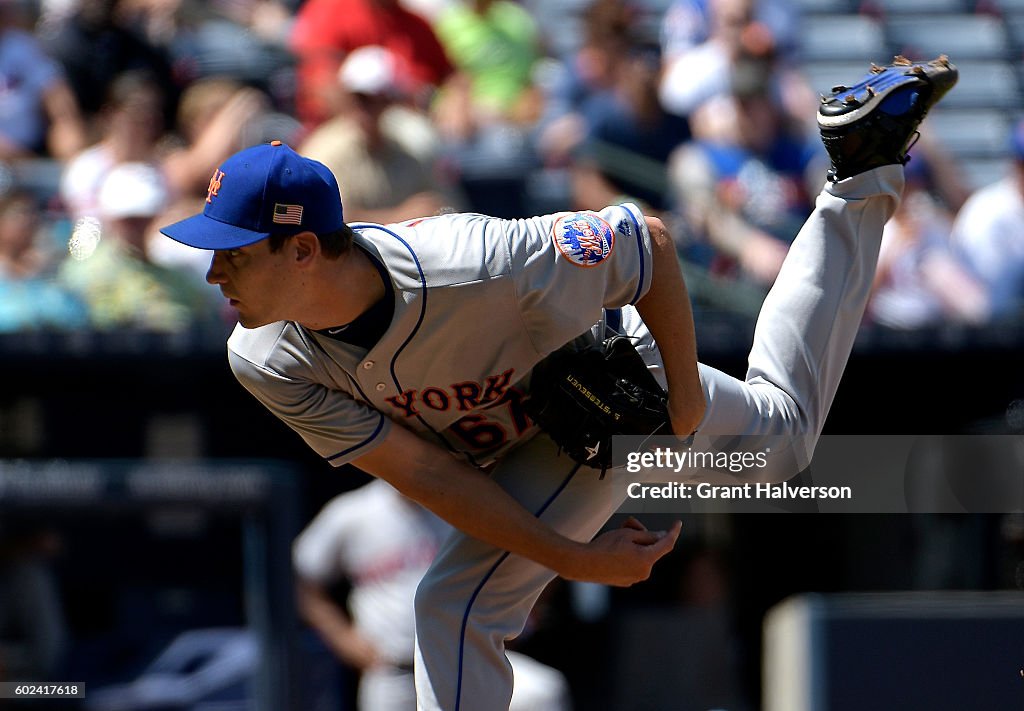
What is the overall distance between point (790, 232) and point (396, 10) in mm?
2024

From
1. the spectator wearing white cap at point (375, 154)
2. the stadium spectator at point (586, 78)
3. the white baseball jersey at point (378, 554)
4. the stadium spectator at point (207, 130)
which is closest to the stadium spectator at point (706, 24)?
the stadium spectator at point (586, 78)

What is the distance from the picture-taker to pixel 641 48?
26.2 ft

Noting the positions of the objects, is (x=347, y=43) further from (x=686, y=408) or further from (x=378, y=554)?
(x=686, y=408)

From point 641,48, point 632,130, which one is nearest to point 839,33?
point 641,48

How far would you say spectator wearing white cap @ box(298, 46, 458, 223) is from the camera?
6.16m

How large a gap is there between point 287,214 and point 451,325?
427 mm

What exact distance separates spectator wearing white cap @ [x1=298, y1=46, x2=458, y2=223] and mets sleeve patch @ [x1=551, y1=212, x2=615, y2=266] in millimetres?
2746

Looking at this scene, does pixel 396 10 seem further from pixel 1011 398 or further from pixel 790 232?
pixel 1011 398

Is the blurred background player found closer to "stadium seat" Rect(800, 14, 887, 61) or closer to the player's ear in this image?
the player's ear

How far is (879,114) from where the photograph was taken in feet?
12.2

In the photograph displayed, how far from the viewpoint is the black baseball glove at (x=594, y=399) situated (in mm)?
3451

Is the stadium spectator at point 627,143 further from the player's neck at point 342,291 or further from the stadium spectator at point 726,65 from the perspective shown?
the player's neck at point 342,291

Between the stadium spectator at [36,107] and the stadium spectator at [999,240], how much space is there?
3976 millimetres

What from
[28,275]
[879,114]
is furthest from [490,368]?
[28,275]
